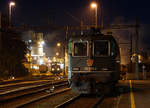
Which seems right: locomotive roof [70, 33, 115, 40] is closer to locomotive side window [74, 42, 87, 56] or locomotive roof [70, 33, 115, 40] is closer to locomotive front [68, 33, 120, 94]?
locomotive front [68, 33, 120, 94]

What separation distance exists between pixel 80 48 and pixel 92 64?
123cm

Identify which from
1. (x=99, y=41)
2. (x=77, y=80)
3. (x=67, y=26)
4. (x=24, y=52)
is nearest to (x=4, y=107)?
(x=77, y=80)

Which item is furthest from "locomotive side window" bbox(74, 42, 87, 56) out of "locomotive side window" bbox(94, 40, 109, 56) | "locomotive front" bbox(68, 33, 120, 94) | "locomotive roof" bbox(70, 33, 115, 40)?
"locomotive side window" bbox(94, 40, 109, 56)

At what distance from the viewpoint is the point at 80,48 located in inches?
614

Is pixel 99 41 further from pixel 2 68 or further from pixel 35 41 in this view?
pixel 35 41

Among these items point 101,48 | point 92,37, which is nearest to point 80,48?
point 92,37

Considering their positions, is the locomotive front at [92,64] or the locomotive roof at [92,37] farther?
the locomotive roof at [92,37]

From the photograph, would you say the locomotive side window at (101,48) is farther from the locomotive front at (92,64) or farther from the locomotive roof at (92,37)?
the locomotive roof at (92,37)

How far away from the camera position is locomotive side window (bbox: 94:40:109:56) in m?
15.2

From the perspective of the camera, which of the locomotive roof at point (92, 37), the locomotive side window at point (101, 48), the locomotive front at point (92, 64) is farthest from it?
the locomotive roof at point (92, 37)

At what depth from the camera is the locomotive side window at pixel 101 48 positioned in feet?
49.8

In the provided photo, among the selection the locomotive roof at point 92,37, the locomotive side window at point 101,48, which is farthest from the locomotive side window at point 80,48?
the locomotive side window at point 101,48

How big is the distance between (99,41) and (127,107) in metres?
4.47

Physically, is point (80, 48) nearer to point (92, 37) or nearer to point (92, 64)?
point (92, 37)
